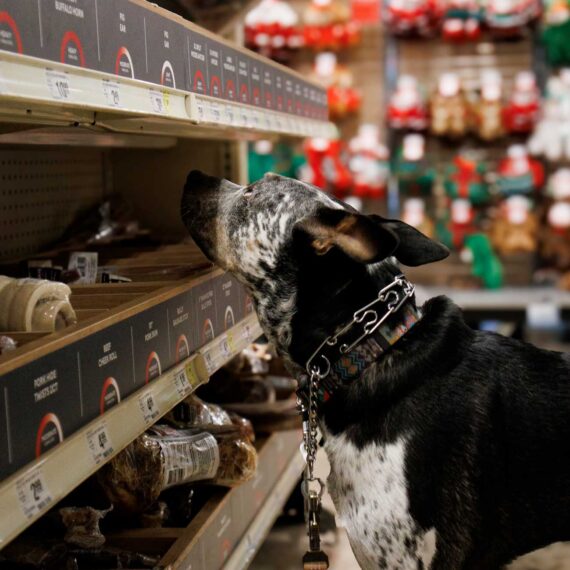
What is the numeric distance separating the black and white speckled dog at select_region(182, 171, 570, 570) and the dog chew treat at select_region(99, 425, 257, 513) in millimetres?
410

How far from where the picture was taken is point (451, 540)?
2.05m

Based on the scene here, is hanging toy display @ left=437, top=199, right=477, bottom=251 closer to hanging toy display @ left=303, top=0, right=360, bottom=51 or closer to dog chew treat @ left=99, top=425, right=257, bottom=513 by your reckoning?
hanging toy display @ left=303, top=0, right=360, bottom=51

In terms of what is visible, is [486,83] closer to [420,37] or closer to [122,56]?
[420,37]

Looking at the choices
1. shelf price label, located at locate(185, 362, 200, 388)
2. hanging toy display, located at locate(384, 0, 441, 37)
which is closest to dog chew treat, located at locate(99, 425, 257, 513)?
shelf price label, located at locate(185, 362, 200, 388)

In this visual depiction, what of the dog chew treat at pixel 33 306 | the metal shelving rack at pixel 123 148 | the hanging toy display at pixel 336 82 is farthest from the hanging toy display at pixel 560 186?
the dog chew treat at pixel 33 306

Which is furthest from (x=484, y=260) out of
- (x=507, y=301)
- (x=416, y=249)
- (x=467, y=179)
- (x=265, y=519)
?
(x=416, y=249)

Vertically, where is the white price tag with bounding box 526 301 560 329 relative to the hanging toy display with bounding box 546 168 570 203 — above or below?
below

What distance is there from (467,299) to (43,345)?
523cm

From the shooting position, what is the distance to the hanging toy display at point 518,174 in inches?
256

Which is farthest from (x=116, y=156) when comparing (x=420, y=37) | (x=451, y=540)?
(x=420, y=37)

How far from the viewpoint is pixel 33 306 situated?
1.74 meters

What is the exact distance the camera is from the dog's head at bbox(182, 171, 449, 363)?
2062 mm

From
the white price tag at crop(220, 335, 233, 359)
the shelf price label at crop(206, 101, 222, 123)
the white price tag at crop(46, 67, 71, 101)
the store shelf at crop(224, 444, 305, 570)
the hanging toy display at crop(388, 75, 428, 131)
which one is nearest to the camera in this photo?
the white price tag at crop(46, 67, 71, 101)

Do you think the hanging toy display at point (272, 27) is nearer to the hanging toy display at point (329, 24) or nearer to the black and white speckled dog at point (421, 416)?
the hanging toy display at point (329, 24)
